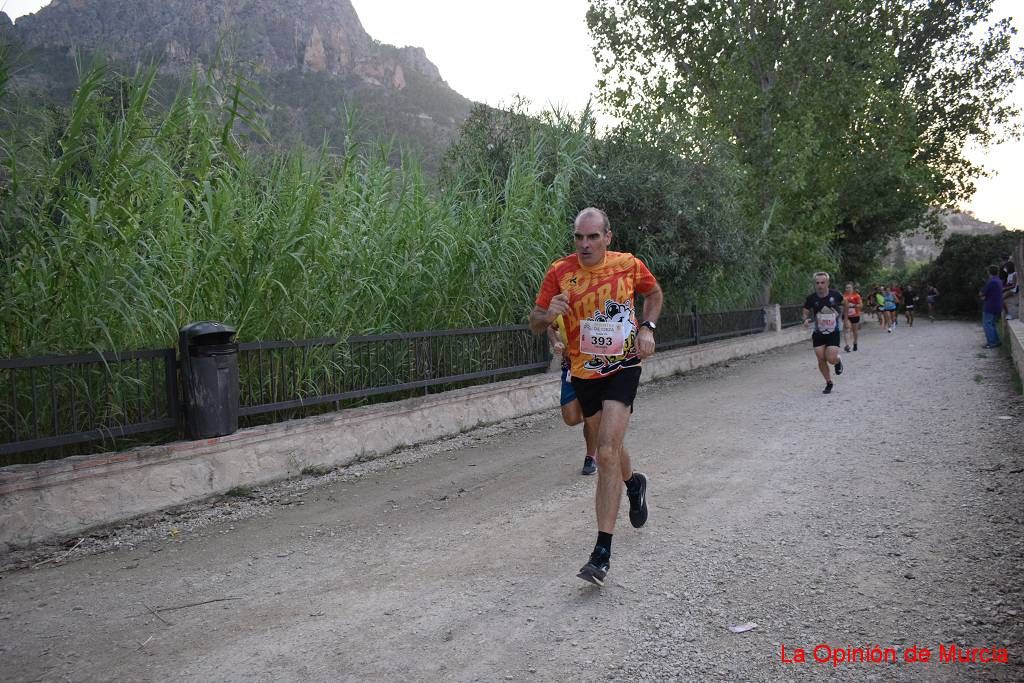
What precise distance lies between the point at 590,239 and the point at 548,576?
1898 millimetres

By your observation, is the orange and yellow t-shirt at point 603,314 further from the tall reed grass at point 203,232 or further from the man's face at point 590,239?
the tall reed grass at point 203,232

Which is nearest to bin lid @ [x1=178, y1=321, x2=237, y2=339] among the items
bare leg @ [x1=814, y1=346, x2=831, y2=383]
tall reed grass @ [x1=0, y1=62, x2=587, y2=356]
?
tall reed grass @ [x1=0, y1=62, x2=587, y2=356]

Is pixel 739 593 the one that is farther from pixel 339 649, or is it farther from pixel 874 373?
pixel 874 373

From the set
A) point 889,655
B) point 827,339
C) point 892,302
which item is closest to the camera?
point 889,655

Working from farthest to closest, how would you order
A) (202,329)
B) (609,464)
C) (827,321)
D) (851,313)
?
1. (851,313)
2. (827,321)
3. (202,329)
4. (609,464)

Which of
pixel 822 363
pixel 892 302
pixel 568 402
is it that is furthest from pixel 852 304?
pixel 568 402

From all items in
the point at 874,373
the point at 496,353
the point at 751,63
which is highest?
the point at 751,63

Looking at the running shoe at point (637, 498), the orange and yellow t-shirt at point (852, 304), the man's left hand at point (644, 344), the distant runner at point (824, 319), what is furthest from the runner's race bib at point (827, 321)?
the man's left hand at point (644, 344)

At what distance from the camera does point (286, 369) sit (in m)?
6.95

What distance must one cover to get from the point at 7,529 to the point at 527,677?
11.9ft

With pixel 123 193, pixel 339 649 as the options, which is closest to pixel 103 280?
pixel 123 193

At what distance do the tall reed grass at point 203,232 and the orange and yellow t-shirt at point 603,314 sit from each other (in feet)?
10.5

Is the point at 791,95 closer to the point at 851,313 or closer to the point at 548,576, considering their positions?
the point at 851,313

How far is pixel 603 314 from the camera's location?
425 centimetres
